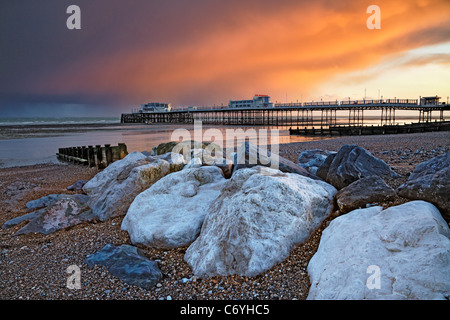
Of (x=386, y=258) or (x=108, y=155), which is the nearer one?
(x=386, y=258)

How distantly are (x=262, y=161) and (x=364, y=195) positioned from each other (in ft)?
8.38

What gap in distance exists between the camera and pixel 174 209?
18.7 feet

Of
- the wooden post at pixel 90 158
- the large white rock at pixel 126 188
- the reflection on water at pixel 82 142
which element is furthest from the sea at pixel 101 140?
the large white rock at pixel 126 188

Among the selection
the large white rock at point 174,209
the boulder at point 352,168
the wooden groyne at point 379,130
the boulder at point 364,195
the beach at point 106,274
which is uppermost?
the wooden groyne at point 379,130

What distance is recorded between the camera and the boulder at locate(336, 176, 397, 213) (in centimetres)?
462

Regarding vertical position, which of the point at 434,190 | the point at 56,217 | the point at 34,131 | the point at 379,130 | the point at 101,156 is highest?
the point at 34,131

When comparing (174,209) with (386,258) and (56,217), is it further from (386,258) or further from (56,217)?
(386,258)

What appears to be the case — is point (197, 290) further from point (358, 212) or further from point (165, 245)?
point (358, 212)

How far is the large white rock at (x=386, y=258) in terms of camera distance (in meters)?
2.85

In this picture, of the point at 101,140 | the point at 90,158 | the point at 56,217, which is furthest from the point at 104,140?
the point at 56,217

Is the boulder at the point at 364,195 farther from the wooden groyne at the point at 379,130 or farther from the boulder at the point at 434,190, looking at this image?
the wooden groyne at the point at 379,130

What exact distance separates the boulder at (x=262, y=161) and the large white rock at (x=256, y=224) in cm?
123

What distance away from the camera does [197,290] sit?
12.5 ft

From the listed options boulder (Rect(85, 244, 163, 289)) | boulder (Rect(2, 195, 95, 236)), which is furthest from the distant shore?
boulder (Rect(85, 244, 163, 289))
